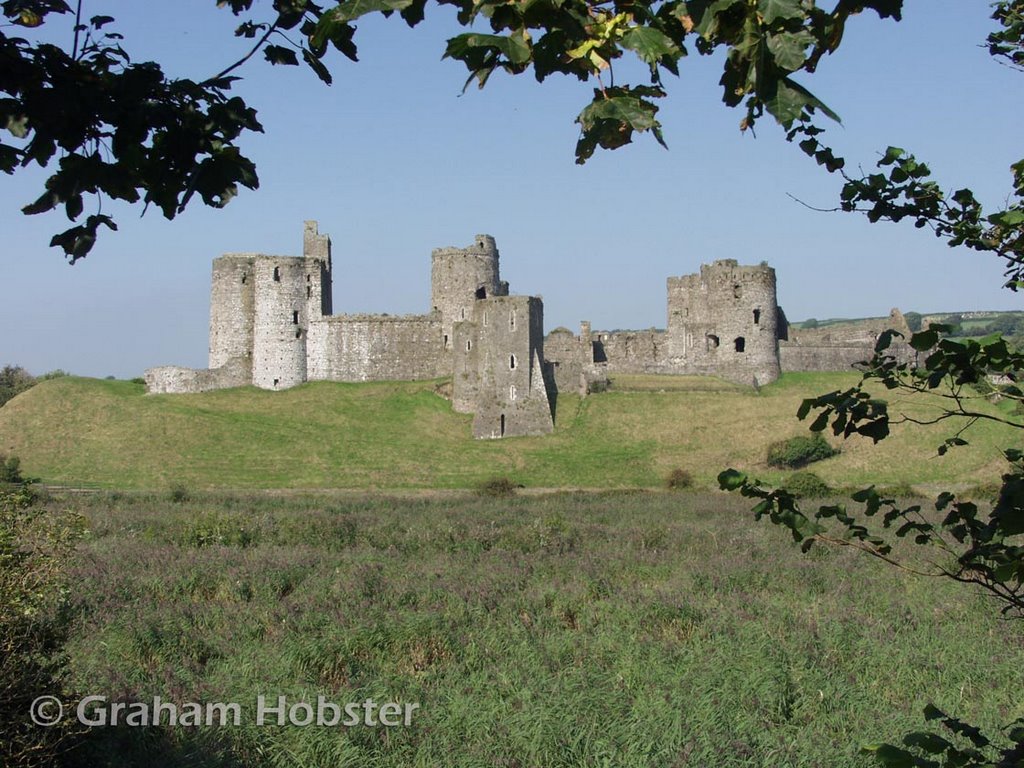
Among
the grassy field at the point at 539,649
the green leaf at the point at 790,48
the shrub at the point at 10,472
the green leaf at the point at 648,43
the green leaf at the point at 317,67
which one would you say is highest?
the green leaf at the point at 317,67

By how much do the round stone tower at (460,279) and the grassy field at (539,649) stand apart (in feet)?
115

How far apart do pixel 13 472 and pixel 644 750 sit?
33972 mm

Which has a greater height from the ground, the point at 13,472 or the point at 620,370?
the point at 620,370

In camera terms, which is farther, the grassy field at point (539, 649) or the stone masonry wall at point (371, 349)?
the stone masonry wall at point (371, 349)

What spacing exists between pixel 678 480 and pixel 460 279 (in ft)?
68.5

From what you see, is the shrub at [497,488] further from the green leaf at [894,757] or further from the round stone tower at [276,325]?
the green leaf at [894,757]

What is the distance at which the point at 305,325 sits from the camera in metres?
55.1

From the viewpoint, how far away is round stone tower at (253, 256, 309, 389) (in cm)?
5428

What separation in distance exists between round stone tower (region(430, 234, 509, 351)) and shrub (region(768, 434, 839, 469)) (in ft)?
64.7

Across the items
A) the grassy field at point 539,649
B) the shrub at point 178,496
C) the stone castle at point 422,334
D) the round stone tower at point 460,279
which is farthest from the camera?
the round stone tower at point 460,279

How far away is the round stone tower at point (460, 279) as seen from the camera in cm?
5500

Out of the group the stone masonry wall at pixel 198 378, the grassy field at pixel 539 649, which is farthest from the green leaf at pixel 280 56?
the stone masonry wall at pixel 198 378

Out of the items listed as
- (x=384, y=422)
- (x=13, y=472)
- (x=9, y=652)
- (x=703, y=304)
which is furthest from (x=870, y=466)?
(x=9, y=652)

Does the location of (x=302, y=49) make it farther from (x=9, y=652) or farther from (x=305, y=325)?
(x=305, y=325)
